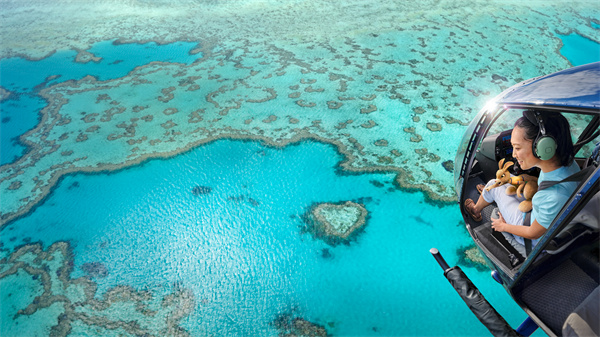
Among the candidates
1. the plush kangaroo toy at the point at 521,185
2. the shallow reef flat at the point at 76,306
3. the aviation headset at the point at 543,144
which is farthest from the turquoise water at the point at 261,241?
the aviation headset at the point at 543,144

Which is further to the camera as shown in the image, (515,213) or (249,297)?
(249,297)

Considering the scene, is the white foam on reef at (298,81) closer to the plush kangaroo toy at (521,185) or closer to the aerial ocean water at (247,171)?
the aerial ocean water at (247,171)

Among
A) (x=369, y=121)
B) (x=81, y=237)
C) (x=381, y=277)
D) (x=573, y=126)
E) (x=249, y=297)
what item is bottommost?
(x=81, y=237)

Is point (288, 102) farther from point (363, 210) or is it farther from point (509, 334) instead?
point (509, 334)

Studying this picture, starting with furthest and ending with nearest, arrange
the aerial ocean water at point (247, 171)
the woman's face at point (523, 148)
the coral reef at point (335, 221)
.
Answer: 1. the coral reef at point (335, 221)
2. the aerial ocean water at point (247, 171)
3. the woman's face at point (523, 148)

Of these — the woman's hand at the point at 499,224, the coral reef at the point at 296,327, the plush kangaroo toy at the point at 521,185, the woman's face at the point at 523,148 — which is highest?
the woman's face at the point at 523,148

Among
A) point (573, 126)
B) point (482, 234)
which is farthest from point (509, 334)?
point (573, 126)
